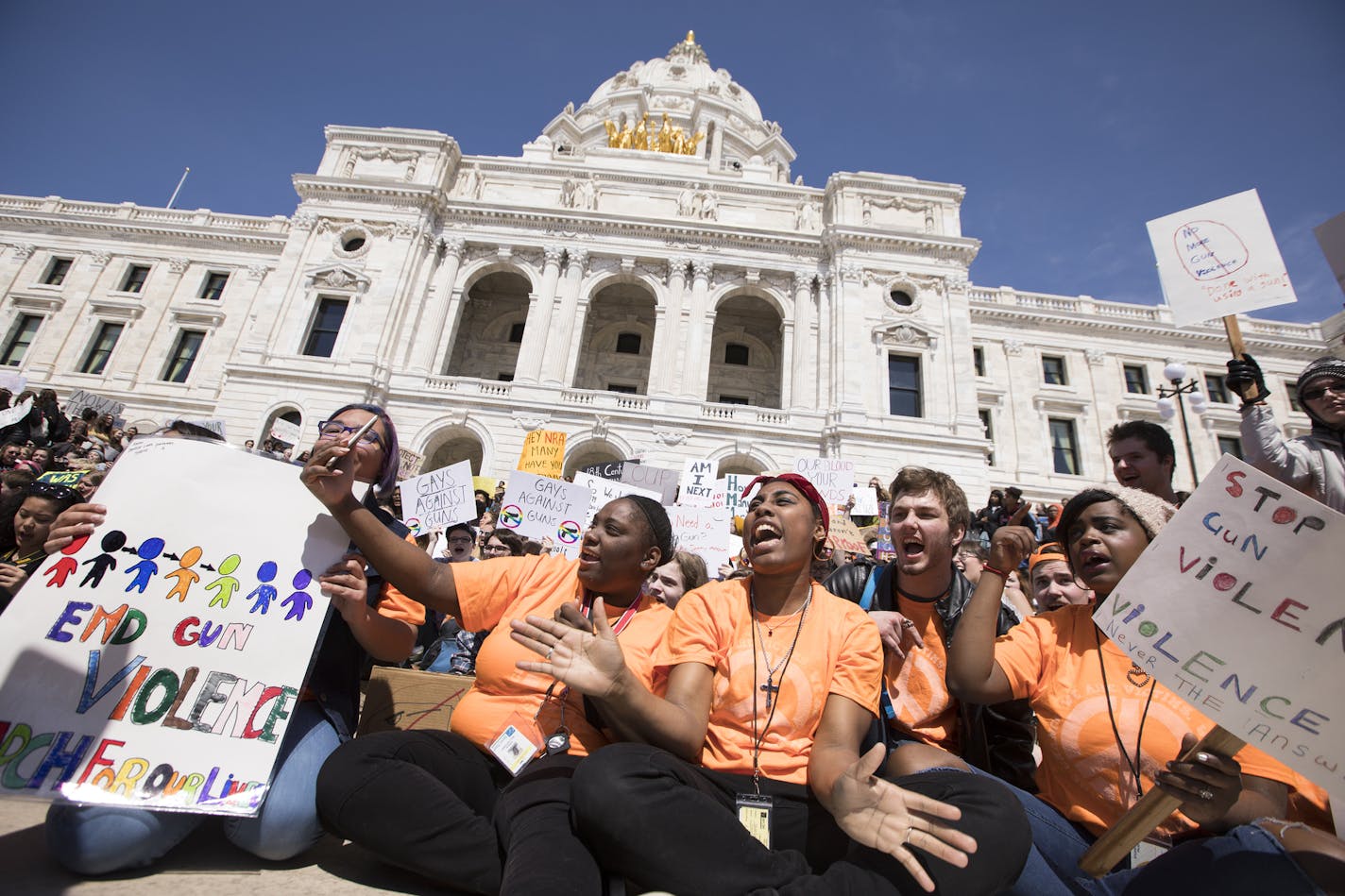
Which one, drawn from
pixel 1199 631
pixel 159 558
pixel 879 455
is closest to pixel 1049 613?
pixel 1199 631

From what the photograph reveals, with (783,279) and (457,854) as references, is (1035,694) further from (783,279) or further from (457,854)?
(783,279)

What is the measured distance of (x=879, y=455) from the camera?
1859 cm

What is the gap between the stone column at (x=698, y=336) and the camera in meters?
20.1

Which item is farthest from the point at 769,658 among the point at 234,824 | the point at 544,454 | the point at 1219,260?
the point at 544,454

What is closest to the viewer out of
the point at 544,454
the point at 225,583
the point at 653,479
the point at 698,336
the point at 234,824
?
the point at 234,824

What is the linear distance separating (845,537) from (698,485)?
12.6 ft

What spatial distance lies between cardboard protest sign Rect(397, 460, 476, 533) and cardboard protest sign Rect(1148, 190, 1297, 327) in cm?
699

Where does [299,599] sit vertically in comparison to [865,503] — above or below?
below

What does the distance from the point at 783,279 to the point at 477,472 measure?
1290 cm

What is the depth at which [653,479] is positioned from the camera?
1270 cm

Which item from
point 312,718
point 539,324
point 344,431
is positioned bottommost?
point 312,718

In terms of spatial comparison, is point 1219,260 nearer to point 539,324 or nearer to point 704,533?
point 704,533

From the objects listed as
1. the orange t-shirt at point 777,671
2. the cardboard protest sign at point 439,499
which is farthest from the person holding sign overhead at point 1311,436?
the cardboard protest sign at point 439,499

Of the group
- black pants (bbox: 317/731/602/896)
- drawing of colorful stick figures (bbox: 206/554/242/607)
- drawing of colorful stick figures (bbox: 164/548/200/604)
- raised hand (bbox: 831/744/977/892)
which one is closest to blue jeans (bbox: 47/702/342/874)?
black pants (bbox: 317/731/602/896)
